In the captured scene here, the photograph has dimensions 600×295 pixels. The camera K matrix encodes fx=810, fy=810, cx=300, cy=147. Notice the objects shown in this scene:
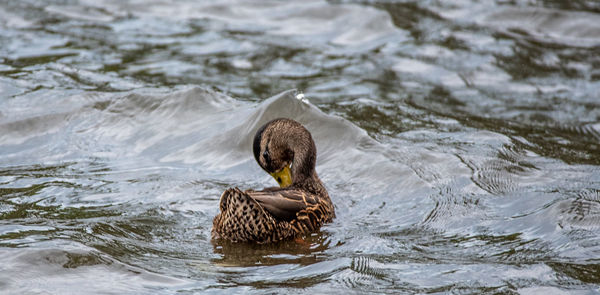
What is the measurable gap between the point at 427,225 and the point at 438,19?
27.3 feet

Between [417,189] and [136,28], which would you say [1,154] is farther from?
[136,28]

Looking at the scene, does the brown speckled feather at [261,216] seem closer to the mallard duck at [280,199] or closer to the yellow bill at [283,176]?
the mallard duck at [280,199]

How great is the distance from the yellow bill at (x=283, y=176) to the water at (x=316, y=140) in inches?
21.5

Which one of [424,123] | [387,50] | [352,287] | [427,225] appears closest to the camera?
[352,287]

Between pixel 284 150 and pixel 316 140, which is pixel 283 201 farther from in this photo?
pixel 316 140

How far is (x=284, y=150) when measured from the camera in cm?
737

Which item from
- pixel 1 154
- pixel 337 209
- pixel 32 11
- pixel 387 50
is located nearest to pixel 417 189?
pixel 337 209

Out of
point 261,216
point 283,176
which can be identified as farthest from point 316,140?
point 261,216

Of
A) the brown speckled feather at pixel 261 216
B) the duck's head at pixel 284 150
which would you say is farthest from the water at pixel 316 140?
the duck's head at pixel 284 150

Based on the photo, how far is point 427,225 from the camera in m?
6.75

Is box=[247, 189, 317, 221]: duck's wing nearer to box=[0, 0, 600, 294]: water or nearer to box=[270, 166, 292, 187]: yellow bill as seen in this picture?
box=[0, 0, 600, 294]: water

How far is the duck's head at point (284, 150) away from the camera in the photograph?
23.9 feet

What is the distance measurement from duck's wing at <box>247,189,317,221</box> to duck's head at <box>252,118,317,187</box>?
0.60 m

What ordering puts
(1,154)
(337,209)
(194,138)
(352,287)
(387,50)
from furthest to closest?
(387,50)
(194,138)
(1,154)
(337,209)
(352,287)
